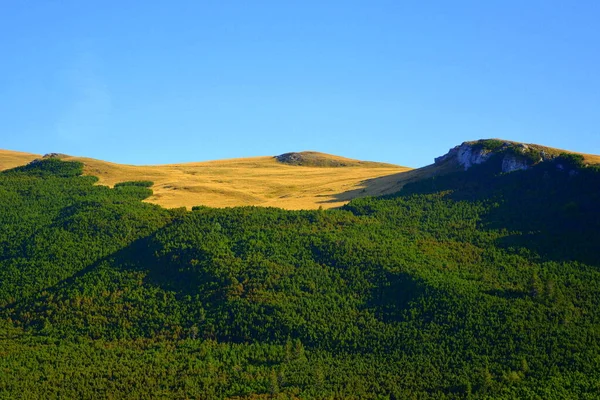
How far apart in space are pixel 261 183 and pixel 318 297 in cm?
7265

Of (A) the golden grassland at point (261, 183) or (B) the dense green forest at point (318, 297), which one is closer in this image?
(B) the dense green forest at point (318, 297)

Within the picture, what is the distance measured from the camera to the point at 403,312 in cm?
9175

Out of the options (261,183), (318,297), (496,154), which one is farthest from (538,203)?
(261,183)

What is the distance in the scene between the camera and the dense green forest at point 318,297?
7944 cm

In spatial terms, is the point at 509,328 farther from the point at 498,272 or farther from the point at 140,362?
the point at 140,362

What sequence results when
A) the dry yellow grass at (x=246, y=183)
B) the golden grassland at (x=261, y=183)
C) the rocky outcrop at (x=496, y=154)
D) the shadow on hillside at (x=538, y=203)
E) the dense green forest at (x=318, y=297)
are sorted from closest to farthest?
1. the dense green forest at (x=318, y=297)
2. the shadow on hillside at (x=538, y=203)
3. the rocky outcrop at (x=496, y=154)
4. the golden grassland at (x=261, y=183)
5. the dry yellow grass at (x=246, y=183)

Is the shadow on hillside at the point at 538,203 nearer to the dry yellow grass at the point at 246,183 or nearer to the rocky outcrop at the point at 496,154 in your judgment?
the rocky outcrop at the point at 496,154

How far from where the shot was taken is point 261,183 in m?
166

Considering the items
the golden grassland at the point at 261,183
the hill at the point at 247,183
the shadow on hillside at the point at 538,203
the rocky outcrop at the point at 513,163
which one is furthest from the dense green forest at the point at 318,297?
the hill at the point at 247,183

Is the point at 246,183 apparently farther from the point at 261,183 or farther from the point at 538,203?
the point at 538,203

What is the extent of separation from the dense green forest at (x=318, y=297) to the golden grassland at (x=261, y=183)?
11852 mm

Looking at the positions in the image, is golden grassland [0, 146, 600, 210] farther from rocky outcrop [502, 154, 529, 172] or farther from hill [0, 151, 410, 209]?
rocky outcrop [502, 154, 529, 172]

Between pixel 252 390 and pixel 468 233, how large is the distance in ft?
170

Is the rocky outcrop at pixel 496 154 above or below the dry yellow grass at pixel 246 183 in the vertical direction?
above
